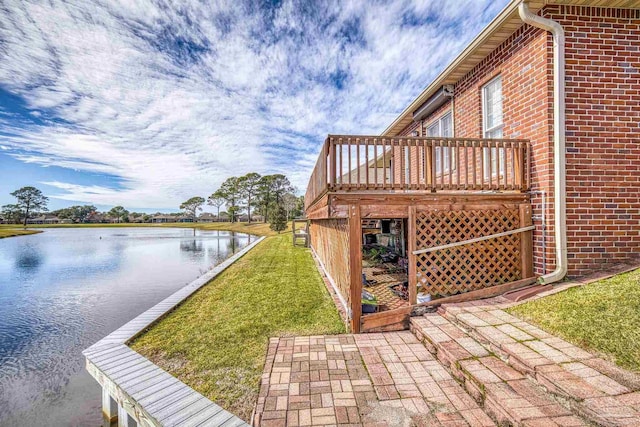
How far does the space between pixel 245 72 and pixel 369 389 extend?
33.5 feet

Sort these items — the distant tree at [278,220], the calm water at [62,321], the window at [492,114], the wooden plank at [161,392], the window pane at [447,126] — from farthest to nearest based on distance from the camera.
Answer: the distant tree at [278,220] < the window pane at [447,126] < the window at [492,114] < the calm water at [62,321] < the wooden plank at [161,392]

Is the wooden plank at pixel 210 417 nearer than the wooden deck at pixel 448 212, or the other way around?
the wooden plank at pixel 210 417

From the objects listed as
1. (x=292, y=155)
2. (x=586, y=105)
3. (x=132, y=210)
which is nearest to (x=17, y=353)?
(x=586, y=105)

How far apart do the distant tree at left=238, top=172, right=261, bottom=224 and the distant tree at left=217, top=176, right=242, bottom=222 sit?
1.02 m

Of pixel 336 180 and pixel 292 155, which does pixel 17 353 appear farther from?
pixel 292 155

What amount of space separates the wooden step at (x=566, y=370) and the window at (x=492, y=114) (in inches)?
142

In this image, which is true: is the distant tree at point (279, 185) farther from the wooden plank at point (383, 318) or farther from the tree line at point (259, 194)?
the wooden plank at point (383, 318)

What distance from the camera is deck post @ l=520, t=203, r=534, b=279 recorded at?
4688 millimetres

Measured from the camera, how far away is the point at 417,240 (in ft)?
15.2

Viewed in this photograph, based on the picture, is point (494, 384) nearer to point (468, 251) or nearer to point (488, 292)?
point (488, 292)

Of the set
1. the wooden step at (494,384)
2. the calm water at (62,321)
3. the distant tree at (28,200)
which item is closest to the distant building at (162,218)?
the distant tree at (28,200)

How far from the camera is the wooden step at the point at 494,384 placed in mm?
2027

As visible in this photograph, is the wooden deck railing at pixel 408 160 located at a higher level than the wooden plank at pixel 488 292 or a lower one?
higher

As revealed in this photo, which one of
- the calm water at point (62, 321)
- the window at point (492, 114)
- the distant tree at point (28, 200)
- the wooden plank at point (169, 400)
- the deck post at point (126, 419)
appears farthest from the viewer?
the distant tree at point (28, 200)
